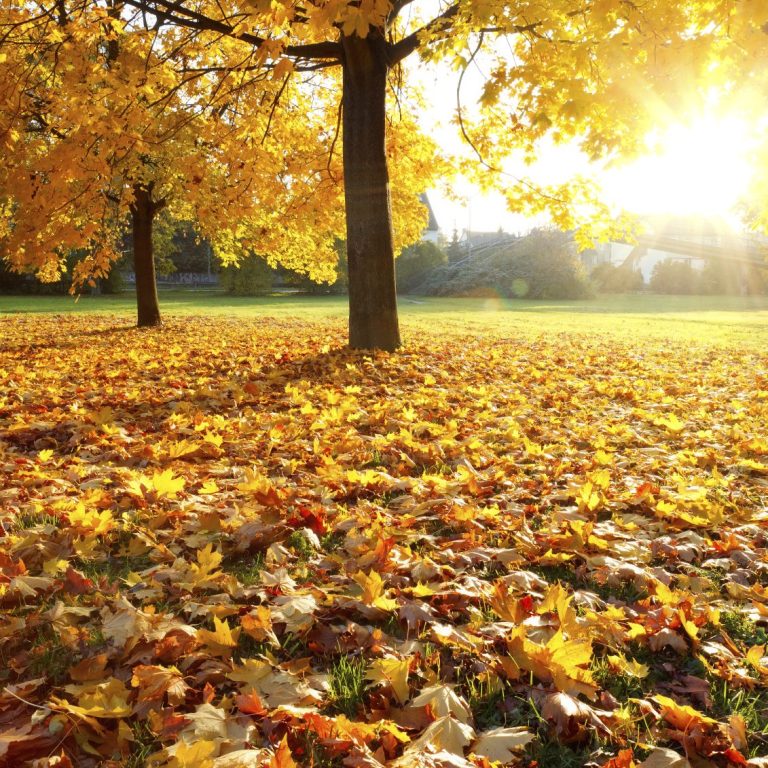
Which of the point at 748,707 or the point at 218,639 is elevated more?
the point at 218,639

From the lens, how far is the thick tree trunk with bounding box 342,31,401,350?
8375 mm

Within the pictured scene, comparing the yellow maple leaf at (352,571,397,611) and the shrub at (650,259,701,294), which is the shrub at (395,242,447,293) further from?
the yellow maple leaf at (352,571,397,611)

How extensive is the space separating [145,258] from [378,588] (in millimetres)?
16485

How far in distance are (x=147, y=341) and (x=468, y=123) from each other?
7.73 meters

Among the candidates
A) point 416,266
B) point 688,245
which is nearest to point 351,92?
point 416,266

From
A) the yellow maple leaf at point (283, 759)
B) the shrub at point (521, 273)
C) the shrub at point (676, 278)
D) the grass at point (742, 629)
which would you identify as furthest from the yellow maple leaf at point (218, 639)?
the shrub at point (676, 278)

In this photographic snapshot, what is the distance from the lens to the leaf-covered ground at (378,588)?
168cm

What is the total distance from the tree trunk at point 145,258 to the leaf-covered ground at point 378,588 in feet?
38.8

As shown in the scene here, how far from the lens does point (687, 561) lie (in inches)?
110

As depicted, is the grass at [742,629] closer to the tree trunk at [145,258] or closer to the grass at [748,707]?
the grass at [748,707]

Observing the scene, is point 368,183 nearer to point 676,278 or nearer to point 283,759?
point 283,759

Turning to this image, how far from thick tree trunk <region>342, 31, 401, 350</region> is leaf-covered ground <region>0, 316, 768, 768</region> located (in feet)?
12.2

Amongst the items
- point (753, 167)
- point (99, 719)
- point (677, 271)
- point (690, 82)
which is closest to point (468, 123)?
point (753, 167)

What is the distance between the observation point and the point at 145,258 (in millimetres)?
16734
